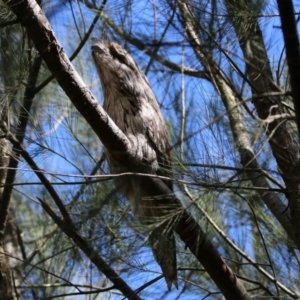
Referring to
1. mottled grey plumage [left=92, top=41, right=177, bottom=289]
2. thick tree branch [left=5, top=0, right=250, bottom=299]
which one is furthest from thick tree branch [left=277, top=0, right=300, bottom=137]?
mottled grey plumage [left=92, top=41, right=177, bottom=289]

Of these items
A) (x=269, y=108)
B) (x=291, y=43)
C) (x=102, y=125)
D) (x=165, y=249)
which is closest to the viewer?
(x=291, y=43)

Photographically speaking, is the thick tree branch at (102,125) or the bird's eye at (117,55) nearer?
the thick tree branch at (102,125)

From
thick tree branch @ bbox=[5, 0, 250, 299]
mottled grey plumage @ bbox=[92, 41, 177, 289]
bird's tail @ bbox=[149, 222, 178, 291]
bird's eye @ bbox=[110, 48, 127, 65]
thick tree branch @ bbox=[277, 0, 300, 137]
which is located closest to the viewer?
thick tree branch @ bbox=[277, 0, 300, 137]

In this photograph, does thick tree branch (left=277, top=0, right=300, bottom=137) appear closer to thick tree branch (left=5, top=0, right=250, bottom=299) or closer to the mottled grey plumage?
thick tree branch (left=5, top=0, right=250, bottom=299)

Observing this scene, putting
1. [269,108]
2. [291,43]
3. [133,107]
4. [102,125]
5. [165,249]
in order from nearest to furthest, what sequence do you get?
[291,43]
[102,125]
[269,108]
[165,249]
[133,107]

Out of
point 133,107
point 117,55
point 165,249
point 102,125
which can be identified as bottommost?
point 165,249

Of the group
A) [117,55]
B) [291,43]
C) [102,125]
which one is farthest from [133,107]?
[291,43]

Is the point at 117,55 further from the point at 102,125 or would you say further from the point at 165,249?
the point at 165,249

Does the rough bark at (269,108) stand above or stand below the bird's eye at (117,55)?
below

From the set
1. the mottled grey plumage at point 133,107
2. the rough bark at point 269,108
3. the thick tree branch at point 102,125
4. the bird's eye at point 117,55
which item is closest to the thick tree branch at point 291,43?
the rough bark at point 269,108

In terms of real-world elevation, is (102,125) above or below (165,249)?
above

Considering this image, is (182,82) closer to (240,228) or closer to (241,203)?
(241,203)

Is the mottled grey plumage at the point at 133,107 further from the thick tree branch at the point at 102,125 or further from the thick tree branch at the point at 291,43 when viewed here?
the thick tree branch at the point at 291,43

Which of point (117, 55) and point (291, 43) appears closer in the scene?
point (291, 43)
